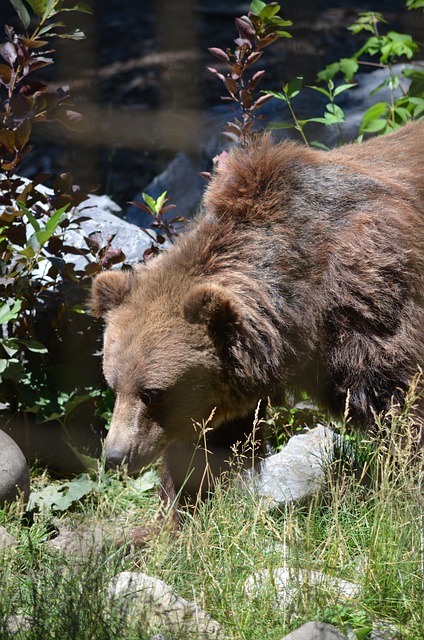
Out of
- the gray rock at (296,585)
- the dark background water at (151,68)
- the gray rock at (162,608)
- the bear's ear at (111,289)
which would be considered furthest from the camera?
the dark background water at (151,68)

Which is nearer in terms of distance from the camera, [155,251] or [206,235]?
[206,235]

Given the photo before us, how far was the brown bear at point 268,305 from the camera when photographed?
3.83 meters

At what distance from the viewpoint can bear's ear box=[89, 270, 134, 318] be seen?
13.3 ft

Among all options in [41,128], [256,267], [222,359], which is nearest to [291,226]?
[256,267]

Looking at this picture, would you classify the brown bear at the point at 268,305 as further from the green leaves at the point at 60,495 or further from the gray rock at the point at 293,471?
the green leaves at the point at 60,495

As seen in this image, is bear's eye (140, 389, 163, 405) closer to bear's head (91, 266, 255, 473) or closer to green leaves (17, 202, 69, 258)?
bear's head (91, 266, 255, 473)

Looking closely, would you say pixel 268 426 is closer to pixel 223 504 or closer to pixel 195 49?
pixel 223 504

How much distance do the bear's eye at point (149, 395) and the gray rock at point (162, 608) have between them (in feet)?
2.83

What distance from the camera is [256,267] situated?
395 centimetres

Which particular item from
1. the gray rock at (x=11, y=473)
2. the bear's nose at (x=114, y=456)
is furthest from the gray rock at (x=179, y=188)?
the bear's nose at (x=114, y=456)

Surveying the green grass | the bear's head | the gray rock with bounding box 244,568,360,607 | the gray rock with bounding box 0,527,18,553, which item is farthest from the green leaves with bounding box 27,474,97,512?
the gray rock with bounding box 244,568,360,607

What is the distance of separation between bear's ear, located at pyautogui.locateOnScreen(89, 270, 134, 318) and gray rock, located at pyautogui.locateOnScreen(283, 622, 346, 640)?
176cm

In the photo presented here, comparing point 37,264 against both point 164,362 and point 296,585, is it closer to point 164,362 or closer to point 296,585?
point 164,362

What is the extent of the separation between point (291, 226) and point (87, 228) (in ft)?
6.52
